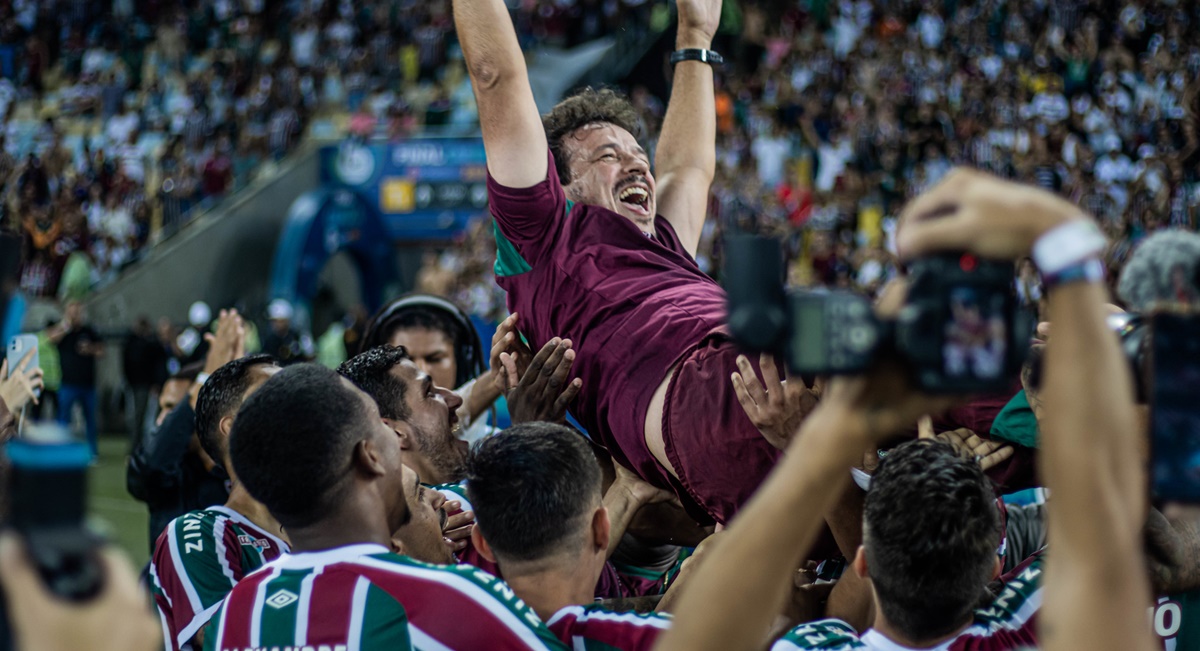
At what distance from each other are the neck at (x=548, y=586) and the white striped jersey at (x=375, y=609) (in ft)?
0.46

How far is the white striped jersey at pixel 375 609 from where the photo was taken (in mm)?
2139

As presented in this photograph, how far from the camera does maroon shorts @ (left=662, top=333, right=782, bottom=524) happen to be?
114 inches

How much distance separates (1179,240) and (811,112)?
51.3 ft

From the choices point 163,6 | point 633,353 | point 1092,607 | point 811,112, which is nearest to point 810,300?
point 1092,607

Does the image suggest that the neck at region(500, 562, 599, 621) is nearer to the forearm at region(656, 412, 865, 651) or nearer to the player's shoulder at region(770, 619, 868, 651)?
the player's shoulder at region(770, 619, 868, 651)

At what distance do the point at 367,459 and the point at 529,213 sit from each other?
1.13 metres

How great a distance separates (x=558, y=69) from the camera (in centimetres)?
2145

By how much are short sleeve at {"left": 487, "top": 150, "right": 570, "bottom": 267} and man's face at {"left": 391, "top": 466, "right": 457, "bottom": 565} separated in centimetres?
83

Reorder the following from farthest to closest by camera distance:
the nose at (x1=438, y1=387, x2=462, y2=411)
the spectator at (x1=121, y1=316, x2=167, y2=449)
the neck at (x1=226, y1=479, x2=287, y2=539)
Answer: the spectator at (x1=121, y1=316, x2=167, y2=449) → the nose at (x1=438, y1=387, x2=462, y2=411) → the neck at (x1=226, y1=479, x2=287, y2=539)

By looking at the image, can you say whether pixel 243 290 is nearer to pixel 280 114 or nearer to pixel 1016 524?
pixel 280 114

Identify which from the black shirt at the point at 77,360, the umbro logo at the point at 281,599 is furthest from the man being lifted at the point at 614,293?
the black shirt at the point at 77,360

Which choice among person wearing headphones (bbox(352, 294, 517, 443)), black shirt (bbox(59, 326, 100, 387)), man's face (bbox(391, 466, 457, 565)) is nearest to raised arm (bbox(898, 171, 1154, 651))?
man's face (bbox(391, 466, 457, 565))

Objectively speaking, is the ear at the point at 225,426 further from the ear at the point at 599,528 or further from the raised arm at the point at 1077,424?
the raised arm at the point at 1077,424

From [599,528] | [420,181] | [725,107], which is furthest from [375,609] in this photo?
[420,181]
